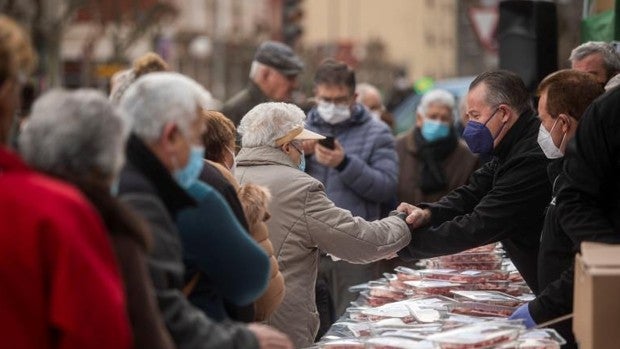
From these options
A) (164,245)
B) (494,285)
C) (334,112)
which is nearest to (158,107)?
(164,245)

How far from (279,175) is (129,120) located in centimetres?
277

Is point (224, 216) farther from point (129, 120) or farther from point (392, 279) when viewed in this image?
point (392, 279)

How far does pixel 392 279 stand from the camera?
26.4ft

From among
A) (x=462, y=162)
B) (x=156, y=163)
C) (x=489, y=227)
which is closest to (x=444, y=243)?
(x=489, y=227)

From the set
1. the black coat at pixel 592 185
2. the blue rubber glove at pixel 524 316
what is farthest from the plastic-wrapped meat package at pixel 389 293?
the black coat at pixel 592 185

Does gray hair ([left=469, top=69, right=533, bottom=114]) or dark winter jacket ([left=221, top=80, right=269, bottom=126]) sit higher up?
gray hair ([left=469, top=69, right=533, bottom=114])

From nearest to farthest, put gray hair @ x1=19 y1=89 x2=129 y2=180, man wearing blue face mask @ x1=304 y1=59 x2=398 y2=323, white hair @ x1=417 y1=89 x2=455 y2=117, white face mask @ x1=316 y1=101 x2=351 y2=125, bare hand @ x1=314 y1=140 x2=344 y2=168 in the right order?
gray hair @ x1=19 y1=89 x2=129 y2=180 → bare hand @ x1=314 y1=140 x2=344 y2=168 → man wearing blue face mask @ x1=304 y1=59 x2=398 y2=323 → white face mask @ x1=316 y1=101 x2=351 y2=125 → white hair @ x1=417 y1=89 x2=455 y2=117

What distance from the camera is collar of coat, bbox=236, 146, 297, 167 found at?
7168 mm

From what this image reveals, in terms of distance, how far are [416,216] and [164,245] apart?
3394 millimetres


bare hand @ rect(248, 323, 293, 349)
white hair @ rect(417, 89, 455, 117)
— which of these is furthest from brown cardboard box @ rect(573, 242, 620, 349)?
white hair @ rect(417, 89, 455, 117)

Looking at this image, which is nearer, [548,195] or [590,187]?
[590,187]

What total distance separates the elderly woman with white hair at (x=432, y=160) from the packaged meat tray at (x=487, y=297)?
14.0 ft

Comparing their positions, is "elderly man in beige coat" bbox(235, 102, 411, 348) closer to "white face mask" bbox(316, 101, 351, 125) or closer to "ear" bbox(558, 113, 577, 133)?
"ear" bbox(558, 113, 577, 133)

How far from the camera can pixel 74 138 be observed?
3.98 meters
